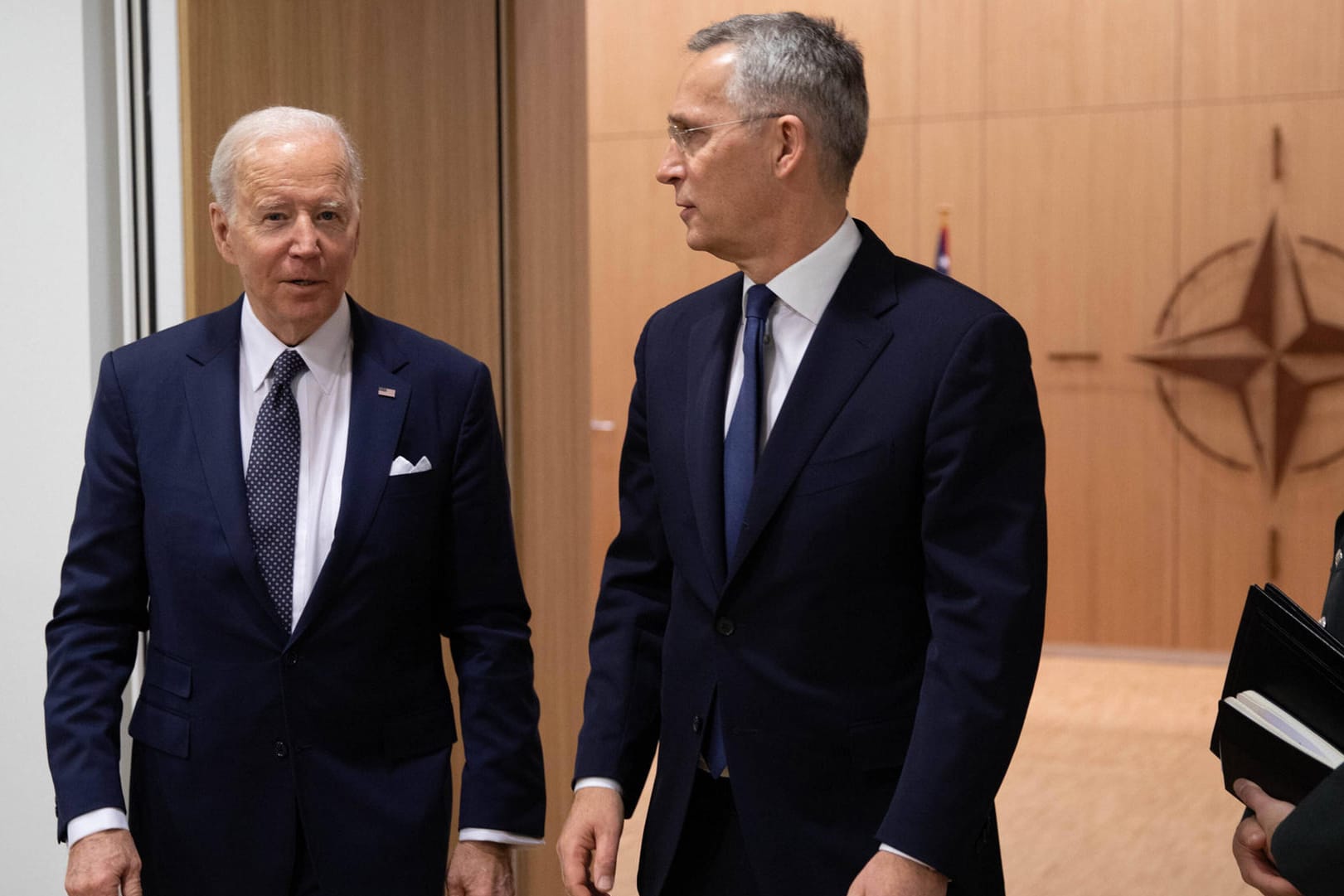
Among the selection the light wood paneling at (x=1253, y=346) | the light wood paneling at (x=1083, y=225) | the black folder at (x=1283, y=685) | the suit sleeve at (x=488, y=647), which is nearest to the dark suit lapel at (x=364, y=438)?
the suit sleeve at (x=488, y=647)

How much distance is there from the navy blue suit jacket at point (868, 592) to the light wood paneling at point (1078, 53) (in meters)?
6.61

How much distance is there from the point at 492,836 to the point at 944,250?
652 centimetres

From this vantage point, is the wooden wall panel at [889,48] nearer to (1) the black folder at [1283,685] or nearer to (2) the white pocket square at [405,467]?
(2) the white pocket square at [405,467]

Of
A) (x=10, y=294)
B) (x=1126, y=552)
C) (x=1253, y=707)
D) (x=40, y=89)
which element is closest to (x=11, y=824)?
(x=10, y=294)

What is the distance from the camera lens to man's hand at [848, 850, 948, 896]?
5.47ft

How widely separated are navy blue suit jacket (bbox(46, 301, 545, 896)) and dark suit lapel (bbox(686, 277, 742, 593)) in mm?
372

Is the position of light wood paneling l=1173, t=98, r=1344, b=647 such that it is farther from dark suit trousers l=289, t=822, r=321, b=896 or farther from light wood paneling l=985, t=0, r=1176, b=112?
dark suit trousers l=289, t=822, r=321, b=896

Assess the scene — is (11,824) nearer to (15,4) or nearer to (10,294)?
(10,294)

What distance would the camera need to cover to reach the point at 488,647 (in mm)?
2113

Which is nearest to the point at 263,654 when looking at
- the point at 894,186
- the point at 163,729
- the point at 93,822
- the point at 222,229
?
the point at 163,729

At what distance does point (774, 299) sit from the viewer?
1.92 m

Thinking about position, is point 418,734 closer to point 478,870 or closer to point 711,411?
point 478,870

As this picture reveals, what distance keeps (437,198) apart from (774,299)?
5.47 feet

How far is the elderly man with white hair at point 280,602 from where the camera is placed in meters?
2.01
